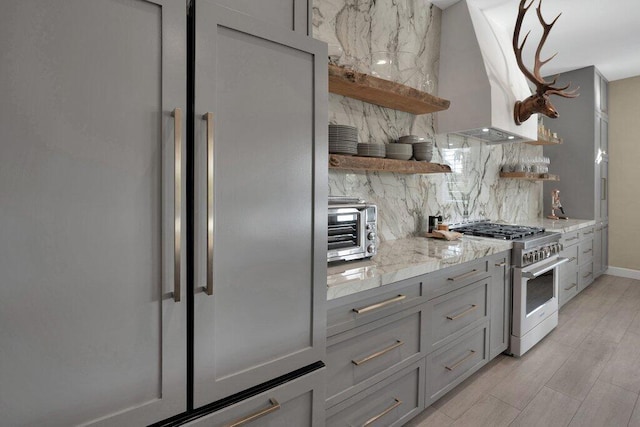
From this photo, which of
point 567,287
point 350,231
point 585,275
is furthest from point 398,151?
point 585,275

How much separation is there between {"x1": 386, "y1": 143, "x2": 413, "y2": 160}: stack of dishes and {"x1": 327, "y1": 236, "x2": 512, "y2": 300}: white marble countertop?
1.98 ft

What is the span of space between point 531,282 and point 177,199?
2.70 meters

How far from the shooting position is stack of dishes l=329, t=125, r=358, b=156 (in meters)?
1.86

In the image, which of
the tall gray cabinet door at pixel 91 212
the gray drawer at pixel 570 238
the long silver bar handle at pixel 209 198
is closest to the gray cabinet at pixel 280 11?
the tall gray cabinet door at pixel 91 212

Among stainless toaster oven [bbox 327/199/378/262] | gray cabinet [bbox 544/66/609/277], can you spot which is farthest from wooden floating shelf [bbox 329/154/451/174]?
gray cabinet [bbox 544/66/609/277]

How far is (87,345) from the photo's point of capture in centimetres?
78

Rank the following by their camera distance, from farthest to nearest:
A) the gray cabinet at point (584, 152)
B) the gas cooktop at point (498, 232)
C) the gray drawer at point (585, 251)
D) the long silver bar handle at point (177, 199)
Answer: the gray cabinet at point (584, 152) < the gray drawer at point (585, 251) < the gas cooktop at point (498, 232) < the long silver bar handle at point (177, 199)

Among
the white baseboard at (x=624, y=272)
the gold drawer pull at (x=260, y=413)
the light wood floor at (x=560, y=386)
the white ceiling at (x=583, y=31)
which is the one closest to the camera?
the gold drawer pull at (x=260, y=413)

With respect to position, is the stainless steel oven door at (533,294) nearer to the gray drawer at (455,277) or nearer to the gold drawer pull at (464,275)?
the gray drawer at (455,277)

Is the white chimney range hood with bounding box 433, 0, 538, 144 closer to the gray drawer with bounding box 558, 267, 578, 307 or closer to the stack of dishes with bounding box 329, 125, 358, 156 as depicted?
the stack of dishes with bounding box 329, 125, 358, 156

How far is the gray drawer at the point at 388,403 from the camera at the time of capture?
1439 millimetres

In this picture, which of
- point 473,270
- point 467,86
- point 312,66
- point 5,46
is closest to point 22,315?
point 5,46

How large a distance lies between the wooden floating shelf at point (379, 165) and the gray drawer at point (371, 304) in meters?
0.69

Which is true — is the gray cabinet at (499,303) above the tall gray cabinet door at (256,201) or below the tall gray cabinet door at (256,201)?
below
